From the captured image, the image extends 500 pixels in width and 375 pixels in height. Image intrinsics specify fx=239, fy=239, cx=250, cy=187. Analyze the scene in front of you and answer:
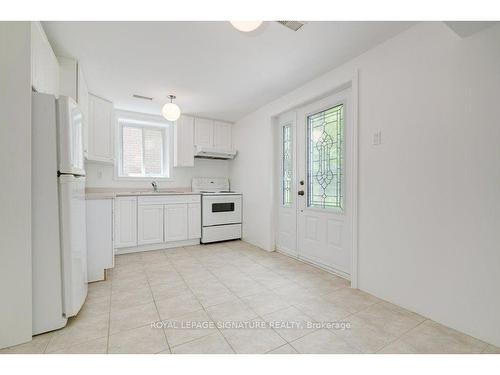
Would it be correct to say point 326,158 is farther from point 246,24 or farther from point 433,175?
point 246,24

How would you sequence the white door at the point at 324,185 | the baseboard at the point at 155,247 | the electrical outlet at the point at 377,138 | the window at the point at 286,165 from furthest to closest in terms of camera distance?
the baseboard at the point at 155,247 → the window at the point at 286,165 → the white door at the point at 324,185 → the electrical outlet at the point at 377,138

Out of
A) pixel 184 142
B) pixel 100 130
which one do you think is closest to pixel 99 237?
pixel 100 130

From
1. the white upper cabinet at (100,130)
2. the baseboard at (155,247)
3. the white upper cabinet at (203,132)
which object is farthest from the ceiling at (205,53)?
the baseboard at (155,247)

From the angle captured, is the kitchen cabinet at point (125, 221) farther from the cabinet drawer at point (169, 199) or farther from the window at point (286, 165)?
the window at point (286, 165)

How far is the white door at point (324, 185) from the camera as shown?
2.62 meters

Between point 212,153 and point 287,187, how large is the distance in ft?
5.57

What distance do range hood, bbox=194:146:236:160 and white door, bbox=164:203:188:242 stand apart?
3.31 ft

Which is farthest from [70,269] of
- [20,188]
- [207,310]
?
[207,310]

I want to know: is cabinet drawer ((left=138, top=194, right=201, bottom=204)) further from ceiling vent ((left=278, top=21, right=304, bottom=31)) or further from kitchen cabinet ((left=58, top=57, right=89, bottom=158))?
ceiling vent ((left=278, top=21, right=304, bottom=31))

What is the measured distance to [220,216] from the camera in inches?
168

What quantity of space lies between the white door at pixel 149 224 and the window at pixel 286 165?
6.48 feet

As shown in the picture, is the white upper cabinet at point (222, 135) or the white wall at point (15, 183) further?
the white upper cabinet at point (222, 135)

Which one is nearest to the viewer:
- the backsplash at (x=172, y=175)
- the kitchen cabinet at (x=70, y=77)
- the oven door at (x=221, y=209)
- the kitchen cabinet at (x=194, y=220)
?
the kitchen cabinet at (x=70, y=77)
